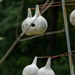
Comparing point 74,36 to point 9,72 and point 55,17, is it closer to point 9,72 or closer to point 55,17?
point 55,17

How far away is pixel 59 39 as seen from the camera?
7.66 meters

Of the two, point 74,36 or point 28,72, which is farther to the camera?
point 74,36

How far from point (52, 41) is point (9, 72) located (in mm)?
1003

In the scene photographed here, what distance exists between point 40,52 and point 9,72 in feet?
2.38

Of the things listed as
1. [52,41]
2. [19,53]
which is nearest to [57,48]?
[52,41]

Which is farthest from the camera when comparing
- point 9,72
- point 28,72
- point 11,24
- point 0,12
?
point 9,72

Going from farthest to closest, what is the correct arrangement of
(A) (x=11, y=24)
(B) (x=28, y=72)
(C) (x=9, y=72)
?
1. (C) (x=9, y=72)
2. (A) (x=11, y=24)
3. (B) (x=28, y=72)

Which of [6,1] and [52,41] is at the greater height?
[6,1]

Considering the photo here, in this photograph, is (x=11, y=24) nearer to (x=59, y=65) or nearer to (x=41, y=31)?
(x=59, y=65)

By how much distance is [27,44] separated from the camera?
7.14m

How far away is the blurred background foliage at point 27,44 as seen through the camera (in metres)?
6.45

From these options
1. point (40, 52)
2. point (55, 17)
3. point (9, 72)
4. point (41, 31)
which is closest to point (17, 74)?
point (9, 72)

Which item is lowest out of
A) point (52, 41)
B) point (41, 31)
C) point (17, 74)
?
point (17, 74)

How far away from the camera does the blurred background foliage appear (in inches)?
254
